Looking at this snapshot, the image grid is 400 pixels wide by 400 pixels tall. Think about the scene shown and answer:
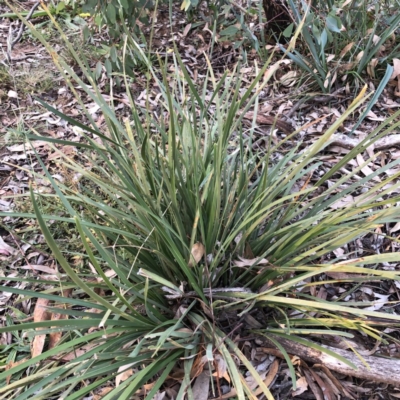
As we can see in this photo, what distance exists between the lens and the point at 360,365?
1.18 m

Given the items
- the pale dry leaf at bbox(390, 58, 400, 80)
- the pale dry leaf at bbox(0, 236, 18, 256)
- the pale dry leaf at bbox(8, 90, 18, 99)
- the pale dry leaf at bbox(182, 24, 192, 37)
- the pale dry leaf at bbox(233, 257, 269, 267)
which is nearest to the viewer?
the pale dry leaf at bbox(233, 257, 269, 267)

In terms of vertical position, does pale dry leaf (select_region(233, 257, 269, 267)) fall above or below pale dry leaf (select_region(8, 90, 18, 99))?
above

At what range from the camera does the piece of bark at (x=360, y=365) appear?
45.4 inches

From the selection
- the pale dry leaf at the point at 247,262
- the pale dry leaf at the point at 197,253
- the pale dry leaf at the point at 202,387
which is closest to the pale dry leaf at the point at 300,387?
the pale dry leaf at the point at 202,387

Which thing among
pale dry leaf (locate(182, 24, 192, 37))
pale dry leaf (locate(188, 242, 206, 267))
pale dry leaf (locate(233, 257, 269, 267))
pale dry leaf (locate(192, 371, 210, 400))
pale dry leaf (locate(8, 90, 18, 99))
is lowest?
pale dry leaf (locate(192, 371, 210, 400))

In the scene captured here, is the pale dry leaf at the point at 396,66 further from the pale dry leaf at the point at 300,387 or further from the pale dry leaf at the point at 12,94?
the pale dry leaf at the point at 12,94

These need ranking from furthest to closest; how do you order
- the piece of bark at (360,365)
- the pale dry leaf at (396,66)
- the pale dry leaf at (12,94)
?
the pale dry leaf at (12,94) → the pale dry leaf at (396,66) → the piece of bark at (360,365)

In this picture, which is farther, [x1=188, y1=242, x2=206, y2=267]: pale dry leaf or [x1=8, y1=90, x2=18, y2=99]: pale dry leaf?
[x1=8, y1=90, x2=18, y2=99]: pale dry leaf

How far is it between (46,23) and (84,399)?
298cm

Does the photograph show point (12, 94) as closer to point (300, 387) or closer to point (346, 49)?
point (346, 49)

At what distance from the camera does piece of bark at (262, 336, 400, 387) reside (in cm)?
115

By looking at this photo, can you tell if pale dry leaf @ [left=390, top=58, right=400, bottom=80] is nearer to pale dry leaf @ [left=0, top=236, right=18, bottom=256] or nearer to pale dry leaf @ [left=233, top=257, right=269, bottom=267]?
pale dry leaf @ [left=233, top=257, right=269, bottom=267]

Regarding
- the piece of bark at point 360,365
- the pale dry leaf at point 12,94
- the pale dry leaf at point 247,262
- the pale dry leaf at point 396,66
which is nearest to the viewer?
the piece of bark at point 360,365

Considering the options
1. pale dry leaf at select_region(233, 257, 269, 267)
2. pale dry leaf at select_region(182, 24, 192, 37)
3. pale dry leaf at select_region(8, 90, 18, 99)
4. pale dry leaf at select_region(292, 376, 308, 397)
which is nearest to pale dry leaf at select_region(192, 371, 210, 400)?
pale dry leaf at select_region(292, 376, 308, 397)
